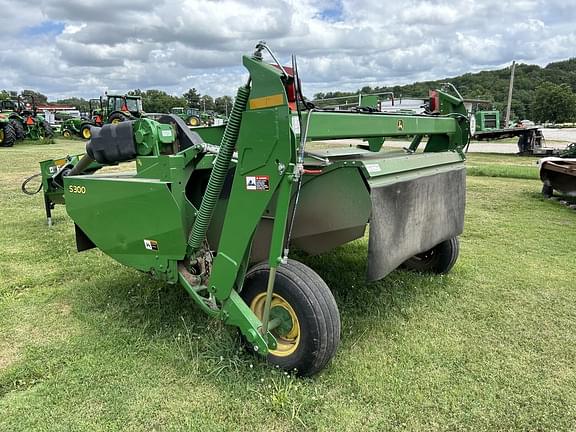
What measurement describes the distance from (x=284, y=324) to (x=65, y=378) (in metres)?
1.33

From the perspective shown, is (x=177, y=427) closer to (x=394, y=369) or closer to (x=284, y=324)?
(x=284, y=324)

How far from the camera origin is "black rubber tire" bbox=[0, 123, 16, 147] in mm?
21500

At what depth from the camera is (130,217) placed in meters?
3.36

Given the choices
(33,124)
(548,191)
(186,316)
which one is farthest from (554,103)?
(186,316)

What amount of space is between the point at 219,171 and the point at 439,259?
8.07ft

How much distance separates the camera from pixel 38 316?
3805 mm

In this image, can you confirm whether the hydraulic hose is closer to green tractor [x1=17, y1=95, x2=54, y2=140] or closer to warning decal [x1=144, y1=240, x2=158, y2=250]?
warning decal [x1=144, y1=240, x2=158, y2=250]

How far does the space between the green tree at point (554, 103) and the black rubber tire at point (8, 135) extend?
165ft

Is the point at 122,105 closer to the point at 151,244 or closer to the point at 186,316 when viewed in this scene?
the point at 186,316

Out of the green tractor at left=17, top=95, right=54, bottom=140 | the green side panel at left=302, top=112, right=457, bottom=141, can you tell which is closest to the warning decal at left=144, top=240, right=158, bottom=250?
the green side panel at left=302, top=112, right=457, bottom=141

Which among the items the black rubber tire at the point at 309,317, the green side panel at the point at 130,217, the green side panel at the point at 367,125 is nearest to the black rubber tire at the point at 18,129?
the green side panel at the point at 130,217

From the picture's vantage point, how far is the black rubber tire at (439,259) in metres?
4.40

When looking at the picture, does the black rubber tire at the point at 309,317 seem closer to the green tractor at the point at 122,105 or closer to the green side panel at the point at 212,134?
the green side panel at the point at 212,134

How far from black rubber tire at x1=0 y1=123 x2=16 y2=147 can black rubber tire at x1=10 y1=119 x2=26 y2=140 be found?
2.68 feet
